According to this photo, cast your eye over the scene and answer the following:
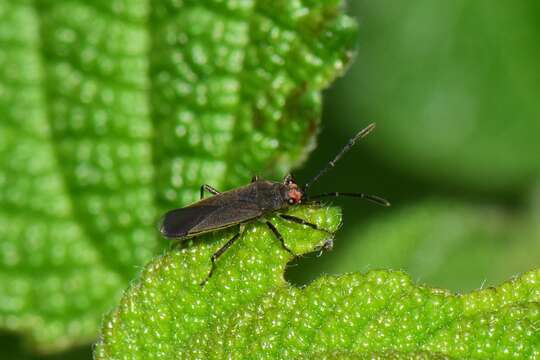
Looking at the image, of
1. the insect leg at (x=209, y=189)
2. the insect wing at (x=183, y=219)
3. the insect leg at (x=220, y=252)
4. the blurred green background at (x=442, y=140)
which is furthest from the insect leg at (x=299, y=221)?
the blurred green background at (x=442, y=140)

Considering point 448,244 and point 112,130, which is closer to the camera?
point 112,130

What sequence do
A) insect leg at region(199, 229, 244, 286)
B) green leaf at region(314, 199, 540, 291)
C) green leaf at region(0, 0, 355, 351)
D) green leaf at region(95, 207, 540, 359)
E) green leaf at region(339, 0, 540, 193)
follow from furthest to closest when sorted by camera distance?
green leaf at region(339, 0, 540, 193) < green leaf at region(314, 199, 540, 291) < green leaf at region(0, 0, 355, 351) < insect leg at region(199, 229, 244, 286) < green leaf at region(95, 207, 540, 359)

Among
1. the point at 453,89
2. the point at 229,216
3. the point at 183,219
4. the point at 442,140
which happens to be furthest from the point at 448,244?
the point at 183,219

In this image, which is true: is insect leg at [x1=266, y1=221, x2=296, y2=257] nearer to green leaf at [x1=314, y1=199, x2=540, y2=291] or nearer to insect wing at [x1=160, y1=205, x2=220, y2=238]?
insect wing at [x1=160, y1=205, x2=220, y2=238]

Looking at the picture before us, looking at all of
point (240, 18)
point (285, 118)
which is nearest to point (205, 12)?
point (240, 18)

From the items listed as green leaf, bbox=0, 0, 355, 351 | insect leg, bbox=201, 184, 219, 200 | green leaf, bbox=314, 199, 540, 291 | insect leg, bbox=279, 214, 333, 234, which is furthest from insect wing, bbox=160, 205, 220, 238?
green leaf, bbox=314, 199, 540, 291

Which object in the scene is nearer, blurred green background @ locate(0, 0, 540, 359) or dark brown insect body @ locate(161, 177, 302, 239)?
dark brown insect body @ locate(161, 177, 302, 239)

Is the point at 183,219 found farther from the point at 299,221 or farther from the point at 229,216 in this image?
the point at 299,221
